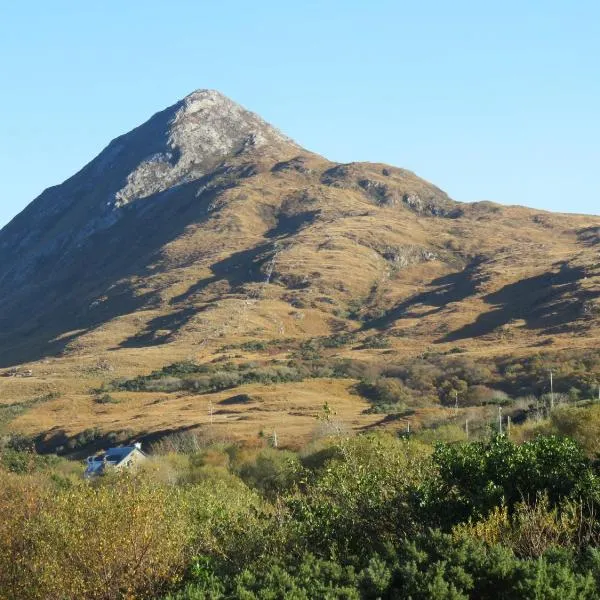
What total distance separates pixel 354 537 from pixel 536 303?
117906 millimetres

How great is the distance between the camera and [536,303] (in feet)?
430

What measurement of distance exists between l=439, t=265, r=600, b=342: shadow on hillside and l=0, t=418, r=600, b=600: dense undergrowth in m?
101

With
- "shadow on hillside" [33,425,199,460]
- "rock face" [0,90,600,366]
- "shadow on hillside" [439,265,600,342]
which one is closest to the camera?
"shadow on hillside" [33,425,199,460]

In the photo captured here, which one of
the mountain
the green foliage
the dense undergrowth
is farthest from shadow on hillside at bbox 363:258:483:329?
the dense undergrowth

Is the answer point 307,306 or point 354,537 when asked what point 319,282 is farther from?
point 354,537

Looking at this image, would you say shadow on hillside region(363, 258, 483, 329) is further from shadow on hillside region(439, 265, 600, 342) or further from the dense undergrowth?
the dense undergrowth

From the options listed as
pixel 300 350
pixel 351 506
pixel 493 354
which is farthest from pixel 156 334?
pixel 351 506

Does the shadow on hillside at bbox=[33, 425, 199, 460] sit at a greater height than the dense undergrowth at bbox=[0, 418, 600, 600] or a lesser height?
lesser

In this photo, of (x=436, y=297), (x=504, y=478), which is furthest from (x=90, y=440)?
(x=436, y=297)

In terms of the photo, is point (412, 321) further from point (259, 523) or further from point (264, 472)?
point (259, 523)

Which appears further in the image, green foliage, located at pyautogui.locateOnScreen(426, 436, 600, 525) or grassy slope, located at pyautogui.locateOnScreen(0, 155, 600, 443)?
grassy slope, located at pyautogui.locateOnScreen(0, 155, 600, 443)

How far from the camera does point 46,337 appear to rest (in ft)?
554

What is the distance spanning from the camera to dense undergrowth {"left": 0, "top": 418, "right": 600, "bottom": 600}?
14.0 metres

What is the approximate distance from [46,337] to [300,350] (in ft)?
213
